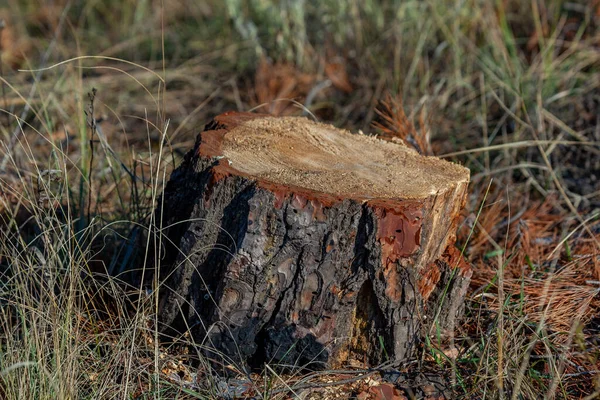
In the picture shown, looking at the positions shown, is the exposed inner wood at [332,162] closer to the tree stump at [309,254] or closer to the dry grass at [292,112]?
the tree stump at [309,254]

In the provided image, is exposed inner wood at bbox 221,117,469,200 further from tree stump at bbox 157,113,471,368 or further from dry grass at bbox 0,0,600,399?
dry grass at bbox 0,0,600,399

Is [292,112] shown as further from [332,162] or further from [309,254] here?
[309,254]

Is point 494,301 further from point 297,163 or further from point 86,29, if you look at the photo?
point 86,29

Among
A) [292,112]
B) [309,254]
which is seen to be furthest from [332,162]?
[292,112]

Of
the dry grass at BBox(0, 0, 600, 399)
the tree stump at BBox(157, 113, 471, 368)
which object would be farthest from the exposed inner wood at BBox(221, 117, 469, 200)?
the dry grass at BBox(0, 0, 600, 399)

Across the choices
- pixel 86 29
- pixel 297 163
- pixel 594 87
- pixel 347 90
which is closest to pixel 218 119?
pixel 297 163
